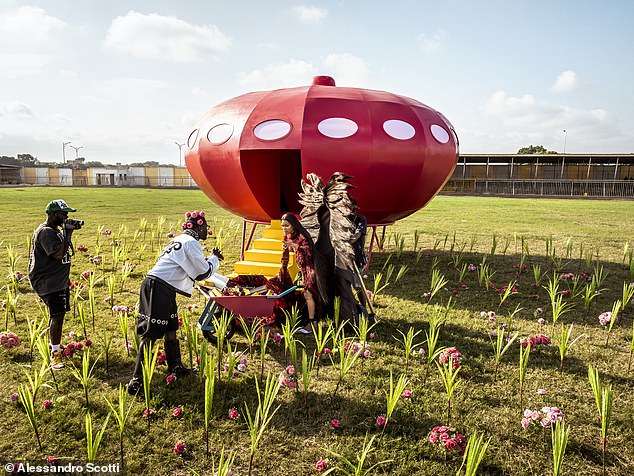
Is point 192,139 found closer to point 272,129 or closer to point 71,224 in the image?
point 272,129

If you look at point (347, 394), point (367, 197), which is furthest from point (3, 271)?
point (347, 394)

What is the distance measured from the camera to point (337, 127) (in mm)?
5980

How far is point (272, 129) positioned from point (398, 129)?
5.86 feet

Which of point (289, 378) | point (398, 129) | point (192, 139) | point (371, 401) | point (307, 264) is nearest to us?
point (371, 401)

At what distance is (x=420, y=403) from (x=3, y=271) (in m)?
7.21

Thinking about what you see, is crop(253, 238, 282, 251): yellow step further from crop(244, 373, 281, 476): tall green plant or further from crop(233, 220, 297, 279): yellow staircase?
crop(244, 373, 281, 476): tall green plant

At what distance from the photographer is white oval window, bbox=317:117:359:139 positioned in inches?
234

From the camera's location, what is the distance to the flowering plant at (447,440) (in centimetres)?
280

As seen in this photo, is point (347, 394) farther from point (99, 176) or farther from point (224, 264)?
point (99, 176)

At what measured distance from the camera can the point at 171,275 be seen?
3576 mm

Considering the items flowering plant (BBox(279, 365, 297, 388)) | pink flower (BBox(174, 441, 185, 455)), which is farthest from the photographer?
flowering plant (BBox(279, 365, 297, 388))

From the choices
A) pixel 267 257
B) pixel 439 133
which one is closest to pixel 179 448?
pixel 267 257

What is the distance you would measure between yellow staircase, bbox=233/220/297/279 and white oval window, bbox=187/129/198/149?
5.94ft

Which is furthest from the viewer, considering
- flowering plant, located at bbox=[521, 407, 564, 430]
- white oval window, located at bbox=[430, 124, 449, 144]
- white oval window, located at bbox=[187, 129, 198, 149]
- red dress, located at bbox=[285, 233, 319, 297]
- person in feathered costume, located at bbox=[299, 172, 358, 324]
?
white oval window, located at bbox=[187, 129, 198, 149]
